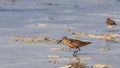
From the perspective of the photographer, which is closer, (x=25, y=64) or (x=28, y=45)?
(x=25, y=64)

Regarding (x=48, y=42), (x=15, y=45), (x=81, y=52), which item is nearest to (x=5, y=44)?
(x=15, y=45)

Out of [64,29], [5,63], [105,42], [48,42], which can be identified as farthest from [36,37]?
[5,63]

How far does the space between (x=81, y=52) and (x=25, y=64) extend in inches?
161

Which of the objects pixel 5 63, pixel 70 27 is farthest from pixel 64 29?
pixel 5 63

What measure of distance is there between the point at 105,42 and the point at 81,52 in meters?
4.19

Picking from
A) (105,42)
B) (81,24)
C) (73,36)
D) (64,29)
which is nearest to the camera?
(105,42)

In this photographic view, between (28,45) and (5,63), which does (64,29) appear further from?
(5,63)

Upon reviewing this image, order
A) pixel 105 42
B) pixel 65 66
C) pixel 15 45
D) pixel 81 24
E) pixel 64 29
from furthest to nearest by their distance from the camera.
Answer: pixel 81 24 < pixel 64 29 < pixel 105 42 < pixel 15 45 < pixel 65 66

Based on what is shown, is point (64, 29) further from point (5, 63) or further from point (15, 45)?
point (5, 63)

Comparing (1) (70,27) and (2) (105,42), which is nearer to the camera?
(2) (105,42)

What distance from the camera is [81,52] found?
23.4 metres

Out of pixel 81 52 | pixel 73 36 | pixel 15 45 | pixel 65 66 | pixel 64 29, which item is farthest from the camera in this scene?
pixel 64 29

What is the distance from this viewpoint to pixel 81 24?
3838cm

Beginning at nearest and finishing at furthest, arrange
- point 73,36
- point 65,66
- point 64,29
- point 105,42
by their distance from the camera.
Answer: point 65,66
point 105,42
point 73,36
point 64,29
